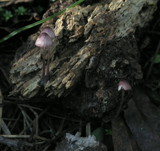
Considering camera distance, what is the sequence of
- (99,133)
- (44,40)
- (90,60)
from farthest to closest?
(99,133) < (90,60) < (44,40)

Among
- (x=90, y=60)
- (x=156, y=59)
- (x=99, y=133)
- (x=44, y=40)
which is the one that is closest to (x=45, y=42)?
(x=44, y=40)

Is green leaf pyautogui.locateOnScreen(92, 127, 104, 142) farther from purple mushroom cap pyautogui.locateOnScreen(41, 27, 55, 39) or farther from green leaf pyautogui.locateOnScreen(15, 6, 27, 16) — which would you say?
green leaf pyautogui.locateOnScreen(15, 6, 27, 16)

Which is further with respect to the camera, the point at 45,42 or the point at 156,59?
the point at 156,59

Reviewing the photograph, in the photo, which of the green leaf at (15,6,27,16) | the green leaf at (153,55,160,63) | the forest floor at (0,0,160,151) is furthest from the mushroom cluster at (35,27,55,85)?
the green leaf at (153,55,160,63)

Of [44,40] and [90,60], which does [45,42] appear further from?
[90,60]

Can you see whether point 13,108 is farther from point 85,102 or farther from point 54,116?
point 85,102

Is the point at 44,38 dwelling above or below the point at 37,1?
below

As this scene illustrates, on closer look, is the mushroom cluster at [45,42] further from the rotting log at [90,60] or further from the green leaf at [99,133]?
the green leaf at [99,133]

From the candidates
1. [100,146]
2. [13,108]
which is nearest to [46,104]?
[13,108]

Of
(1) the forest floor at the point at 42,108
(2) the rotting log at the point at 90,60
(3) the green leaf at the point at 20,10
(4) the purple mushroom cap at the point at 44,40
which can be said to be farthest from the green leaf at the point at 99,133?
(3) the green leaf at the point at 20,10
